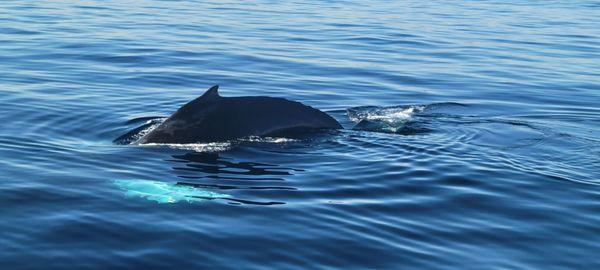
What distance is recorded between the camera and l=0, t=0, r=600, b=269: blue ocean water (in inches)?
298

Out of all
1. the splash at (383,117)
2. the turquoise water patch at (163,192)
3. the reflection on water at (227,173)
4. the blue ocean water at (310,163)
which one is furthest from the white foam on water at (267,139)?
the turquoise water patch at (163,192)

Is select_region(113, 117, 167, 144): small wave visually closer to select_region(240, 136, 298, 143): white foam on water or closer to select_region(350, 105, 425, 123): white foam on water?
select_region(240, 136, 298, 143): white foam on water

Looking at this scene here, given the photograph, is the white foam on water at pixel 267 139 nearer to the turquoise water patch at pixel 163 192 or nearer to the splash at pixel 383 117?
the splash at pixel 383 117

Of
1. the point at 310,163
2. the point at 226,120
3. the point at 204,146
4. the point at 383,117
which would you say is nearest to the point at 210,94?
the point at 226,120

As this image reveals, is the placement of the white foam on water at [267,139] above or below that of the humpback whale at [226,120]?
below

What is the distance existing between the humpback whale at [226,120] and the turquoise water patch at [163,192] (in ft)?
5.78

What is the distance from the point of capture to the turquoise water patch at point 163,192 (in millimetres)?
8938

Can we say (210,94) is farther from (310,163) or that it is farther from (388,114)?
(388,114)

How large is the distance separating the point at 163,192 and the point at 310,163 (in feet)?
7.16

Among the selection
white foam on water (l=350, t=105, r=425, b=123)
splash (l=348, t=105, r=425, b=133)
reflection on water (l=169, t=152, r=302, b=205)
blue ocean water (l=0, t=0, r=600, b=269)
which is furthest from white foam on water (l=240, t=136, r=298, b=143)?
white foam on water (l=350, t=105, r=425, b=123)

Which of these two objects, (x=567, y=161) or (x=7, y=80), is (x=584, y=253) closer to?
(x=567, y=161)

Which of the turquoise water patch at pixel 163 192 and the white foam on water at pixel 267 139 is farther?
the white foam on water at pixel 267 139

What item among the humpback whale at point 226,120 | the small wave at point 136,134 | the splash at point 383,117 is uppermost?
the humpback whale at point 226,120

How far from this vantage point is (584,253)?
7.67 meters
